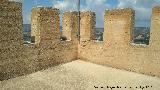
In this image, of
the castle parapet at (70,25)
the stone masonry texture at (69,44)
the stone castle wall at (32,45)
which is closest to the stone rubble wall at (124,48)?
the stone masonry texture at (69,44)

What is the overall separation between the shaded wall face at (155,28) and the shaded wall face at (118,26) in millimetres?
1441

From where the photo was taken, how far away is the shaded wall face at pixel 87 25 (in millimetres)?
17156

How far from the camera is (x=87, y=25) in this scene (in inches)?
680

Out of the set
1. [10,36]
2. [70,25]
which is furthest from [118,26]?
[10,36]

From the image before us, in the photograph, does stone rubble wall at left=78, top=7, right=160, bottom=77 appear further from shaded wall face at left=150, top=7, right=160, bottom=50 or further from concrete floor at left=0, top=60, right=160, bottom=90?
concrete floor at left=0, top=60, right=160, bottom=90

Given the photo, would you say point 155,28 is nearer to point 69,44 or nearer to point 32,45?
point 69,44

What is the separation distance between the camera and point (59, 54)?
16125 millimetres

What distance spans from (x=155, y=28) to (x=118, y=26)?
2.41 metres

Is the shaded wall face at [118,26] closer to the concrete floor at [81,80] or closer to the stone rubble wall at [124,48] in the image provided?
the stone rubble wall at [124,48]

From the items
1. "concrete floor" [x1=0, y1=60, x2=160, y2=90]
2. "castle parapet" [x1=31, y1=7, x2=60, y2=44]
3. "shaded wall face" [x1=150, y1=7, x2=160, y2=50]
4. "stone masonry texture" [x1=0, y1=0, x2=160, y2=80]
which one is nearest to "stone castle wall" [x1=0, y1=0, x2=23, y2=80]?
"stone masonry texture" [x1=0, y1=0, x2=160, y2=80]

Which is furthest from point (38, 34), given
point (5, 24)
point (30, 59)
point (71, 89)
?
point (71, 89)

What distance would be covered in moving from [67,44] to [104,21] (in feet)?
9.44

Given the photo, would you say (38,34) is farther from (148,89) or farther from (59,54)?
(148,89)

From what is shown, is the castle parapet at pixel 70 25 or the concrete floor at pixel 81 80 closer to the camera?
the concrete floor at pixel 81 80
